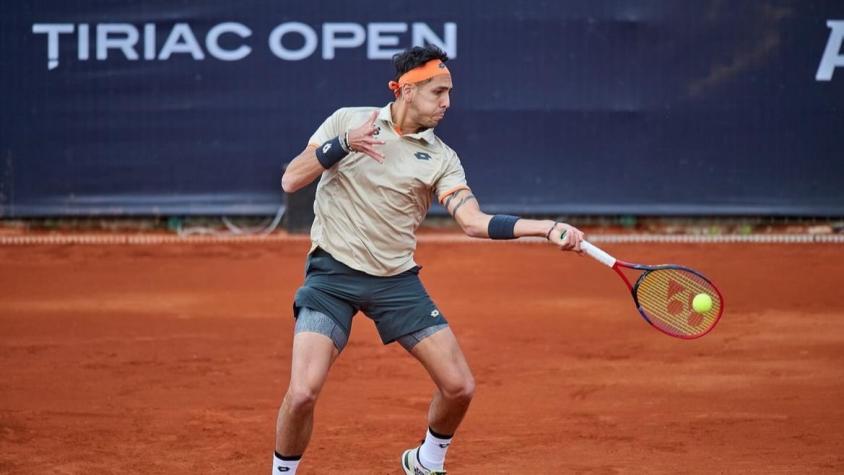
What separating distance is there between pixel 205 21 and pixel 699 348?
6244 mm

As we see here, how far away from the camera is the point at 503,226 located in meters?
5.00

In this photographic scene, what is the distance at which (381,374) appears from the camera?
778 centimetres

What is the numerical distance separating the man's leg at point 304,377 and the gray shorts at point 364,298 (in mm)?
61

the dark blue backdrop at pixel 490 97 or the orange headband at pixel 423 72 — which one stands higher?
the orange headband at pixel 423 72

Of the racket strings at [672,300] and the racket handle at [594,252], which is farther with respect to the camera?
the racket strings at [672,300]

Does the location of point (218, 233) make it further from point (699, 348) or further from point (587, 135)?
point (699, 348)

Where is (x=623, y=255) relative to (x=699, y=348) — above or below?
below

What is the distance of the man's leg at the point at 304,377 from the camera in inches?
193

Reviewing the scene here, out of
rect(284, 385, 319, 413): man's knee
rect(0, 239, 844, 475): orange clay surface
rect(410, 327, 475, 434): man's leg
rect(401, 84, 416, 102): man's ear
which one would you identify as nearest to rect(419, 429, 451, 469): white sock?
rect(410, 327, 475, 434): man's leg

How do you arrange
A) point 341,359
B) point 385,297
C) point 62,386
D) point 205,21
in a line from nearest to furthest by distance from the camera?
point 385,297
point 62,386
point 341,359
point 205,21

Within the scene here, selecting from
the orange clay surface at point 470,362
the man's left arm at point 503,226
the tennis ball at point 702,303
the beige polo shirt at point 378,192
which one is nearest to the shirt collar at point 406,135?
the beige polo shirt at point 378,192

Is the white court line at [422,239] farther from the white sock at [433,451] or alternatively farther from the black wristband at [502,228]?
the black wristband at [502,228]

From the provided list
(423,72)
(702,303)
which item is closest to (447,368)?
(702,303)

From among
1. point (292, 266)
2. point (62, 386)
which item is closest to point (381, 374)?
point (62, 386)
